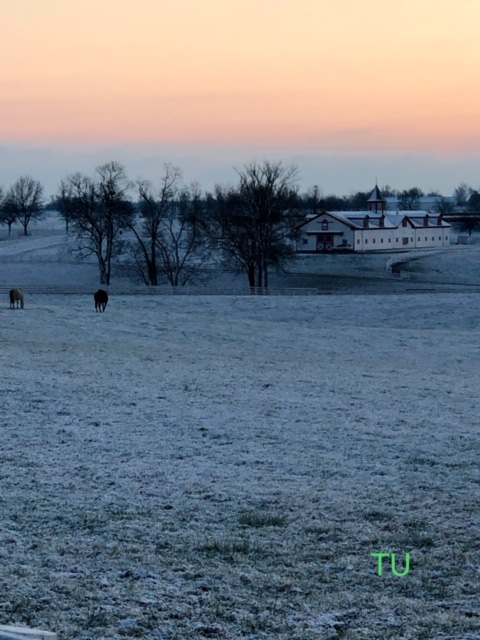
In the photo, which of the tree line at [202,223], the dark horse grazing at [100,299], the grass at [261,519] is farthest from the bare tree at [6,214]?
the grass at [261,519]

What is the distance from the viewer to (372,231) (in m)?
106

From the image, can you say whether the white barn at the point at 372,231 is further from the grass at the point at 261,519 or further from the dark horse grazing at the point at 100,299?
the grass at the point at 261,519

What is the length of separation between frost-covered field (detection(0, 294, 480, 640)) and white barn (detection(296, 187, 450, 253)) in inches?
2999

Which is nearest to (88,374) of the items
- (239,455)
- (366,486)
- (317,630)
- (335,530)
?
(239,455)

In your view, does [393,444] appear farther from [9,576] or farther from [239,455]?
[9,576]

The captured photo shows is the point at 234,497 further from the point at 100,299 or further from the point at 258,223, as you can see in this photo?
the point at 258,223

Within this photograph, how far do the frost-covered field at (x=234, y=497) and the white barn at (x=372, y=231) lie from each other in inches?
2999

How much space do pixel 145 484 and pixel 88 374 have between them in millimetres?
10709

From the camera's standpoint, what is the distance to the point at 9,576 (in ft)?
27.6

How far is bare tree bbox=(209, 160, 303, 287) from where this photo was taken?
6900 centimetres

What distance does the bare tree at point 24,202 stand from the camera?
420ft

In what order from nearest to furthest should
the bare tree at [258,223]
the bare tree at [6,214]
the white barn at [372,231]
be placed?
1. the bare tree at [258,223]
2. the white barn at [372,231]
3. the bare tree at [6,214]

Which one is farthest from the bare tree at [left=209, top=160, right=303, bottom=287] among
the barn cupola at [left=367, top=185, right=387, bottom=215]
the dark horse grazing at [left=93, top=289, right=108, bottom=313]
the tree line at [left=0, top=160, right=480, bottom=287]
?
the barn cupola at [left=367, top=185, right=387, bottom=215]

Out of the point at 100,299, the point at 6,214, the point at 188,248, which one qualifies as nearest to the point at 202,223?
the point at 188,248
